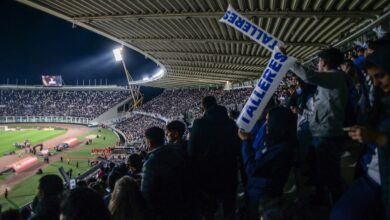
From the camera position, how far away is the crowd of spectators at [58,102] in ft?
277

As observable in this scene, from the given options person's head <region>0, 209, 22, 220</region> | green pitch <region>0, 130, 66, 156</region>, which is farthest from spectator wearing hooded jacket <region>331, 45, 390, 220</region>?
green pitch <region>0, 130, 66, 156</region>

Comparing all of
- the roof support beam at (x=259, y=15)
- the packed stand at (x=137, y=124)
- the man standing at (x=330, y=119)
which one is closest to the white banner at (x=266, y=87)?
the man standing at (x=330, y=119)

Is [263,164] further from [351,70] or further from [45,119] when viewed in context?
[45,119]

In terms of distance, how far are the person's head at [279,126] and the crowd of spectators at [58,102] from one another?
263 feet

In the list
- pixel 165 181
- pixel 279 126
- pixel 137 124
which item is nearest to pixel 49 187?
pixel 165 181

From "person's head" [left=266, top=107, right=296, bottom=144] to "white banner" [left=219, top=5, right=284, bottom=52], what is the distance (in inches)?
35.1

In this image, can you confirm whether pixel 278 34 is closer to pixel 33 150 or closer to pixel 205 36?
pixel 205 36

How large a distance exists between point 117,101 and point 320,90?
85595 millimetres

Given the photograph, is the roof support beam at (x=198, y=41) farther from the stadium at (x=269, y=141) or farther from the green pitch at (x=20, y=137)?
the green pitch at (x=20, y=137)

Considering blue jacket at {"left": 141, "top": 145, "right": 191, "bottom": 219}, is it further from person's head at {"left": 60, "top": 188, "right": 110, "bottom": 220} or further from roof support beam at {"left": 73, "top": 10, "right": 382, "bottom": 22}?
roof support beam at {"left": 73, "top": 10, "right": 382, "bottom": 22}

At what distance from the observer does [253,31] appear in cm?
455

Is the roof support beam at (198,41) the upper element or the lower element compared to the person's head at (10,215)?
upper

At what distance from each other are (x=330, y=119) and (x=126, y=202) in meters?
2.71

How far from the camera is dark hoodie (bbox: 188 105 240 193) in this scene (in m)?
4.67
